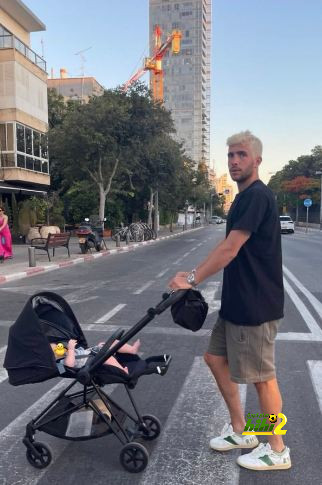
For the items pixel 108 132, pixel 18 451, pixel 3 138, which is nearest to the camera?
pixel 18 451

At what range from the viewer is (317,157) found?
77.4 metres

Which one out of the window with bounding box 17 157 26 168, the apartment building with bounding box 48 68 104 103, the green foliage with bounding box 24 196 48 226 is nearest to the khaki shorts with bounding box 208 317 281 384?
the green foliage with bounding box 24 196 48 226

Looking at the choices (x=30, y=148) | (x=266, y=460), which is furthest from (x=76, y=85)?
(x=266, y=460)

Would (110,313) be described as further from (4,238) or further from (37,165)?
(37,165)

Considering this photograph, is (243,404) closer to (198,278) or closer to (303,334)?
(198,278)

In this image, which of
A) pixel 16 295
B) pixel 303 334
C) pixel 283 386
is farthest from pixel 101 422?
pixel 16 295

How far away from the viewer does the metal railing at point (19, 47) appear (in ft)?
84.5

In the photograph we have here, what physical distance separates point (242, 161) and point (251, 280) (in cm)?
74

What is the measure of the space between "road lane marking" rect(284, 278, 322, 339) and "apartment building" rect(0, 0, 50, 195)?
17744 mm

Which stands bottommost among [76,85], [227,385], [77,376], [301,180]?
[227,385]

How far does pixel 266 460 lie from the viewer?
291 cm

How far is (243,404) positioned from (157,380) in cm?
100

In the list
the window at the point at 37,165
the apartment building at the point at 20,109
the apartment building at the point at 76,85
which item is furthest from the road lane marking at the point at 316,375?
the apartment building at the point at 76,85

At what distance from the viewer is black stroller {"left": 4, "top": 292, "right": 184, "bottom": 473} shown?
112 inches
